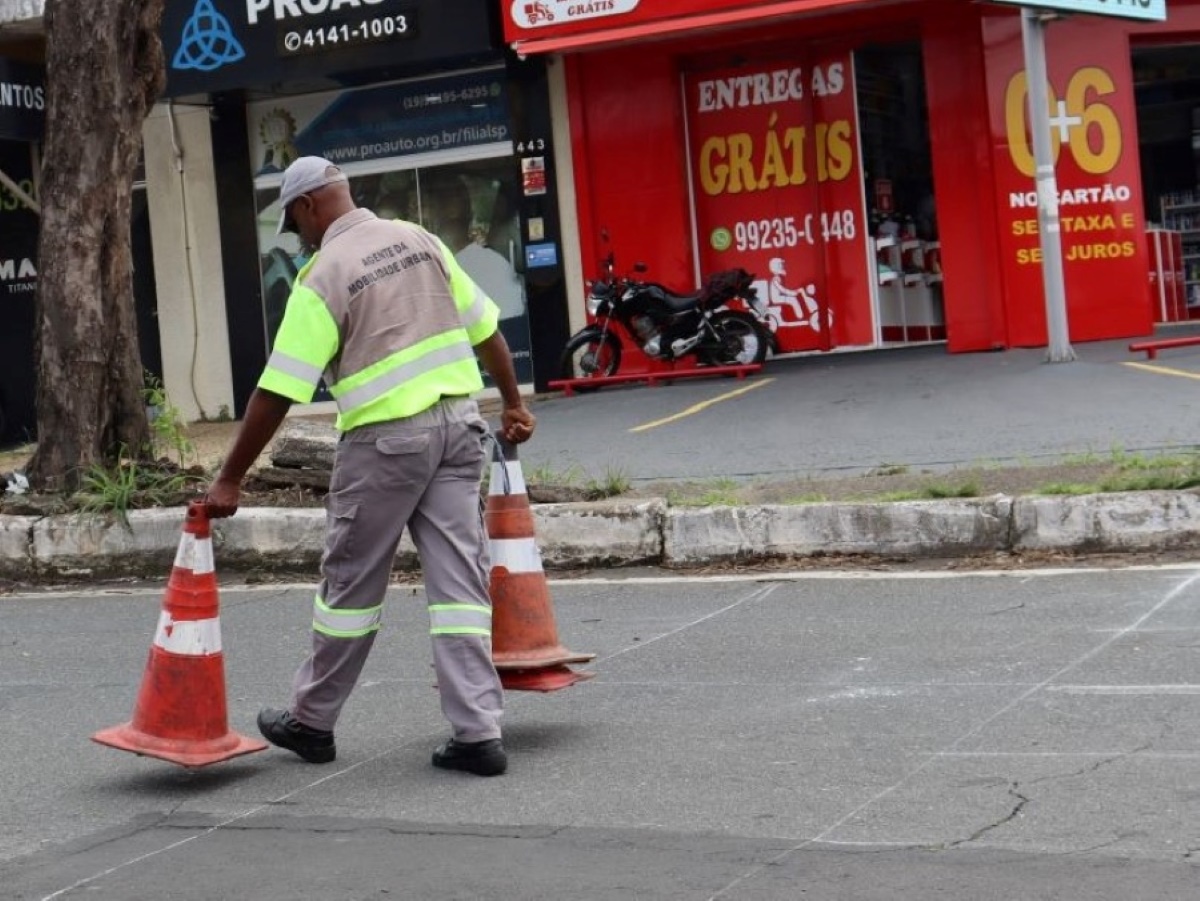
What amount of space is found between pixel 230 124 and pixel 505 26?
383cm

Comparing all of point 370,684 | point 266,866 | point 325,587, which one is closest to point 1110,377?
point 370,684

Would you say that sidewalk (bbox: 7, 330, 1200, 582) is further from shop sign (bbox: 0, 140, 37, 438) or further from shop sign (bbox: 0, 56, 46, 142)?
shop sign (bbox: 0, 140, 37, 438)

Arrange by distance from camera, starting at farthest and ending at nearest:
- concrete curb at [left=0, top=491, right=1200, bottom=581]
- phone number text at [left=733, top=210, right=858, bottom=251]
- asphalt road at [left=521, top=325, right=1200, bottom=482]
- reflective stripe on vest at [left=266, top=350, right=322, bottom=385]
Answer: phone number text at [left=733, top=210, right=858, bottom=251] < asphalt road at [left=521, top=325, right=1200, bottom=482] < concrete curb at [left=0, top=491, right=1200, bottom=581] < reflective stripe on vest at [left=266, top=350, right=322, bottom=385]

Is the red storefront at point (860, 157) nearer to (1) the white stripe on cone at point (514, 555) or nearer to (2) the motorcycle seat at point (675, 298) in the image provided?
(2) the motorcycle seat at point (675, 298)

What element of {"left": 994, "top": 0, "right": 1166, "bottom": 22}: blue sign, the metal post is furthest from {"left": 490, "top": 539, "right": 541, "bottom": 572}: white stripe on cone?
the metal post

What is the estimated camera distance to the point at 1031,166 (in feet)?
53.7

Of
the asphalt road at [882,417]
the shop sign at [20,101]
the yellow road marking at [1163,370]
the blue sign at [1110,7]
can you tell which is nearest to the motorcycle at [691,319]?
the asphalt road at [882,417]

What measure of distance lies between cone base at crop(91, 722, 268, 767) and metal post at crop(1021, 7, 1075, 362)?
9859 millimetres

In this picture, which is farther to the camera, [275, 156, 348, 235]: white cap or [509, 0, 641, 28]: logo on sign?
[509, 0, 641, 28]: logo on sign

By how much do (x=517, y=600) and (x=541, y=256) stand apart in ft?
39.9

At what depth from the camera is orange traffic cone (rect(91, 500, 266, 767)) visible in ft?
19.5

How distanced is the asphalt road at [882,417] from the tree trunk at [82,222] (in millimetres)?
2857

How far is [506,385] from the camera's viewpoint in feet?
20.4

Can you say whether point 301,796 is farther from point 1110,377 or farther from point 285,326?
point 1110,377
